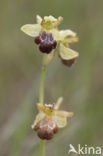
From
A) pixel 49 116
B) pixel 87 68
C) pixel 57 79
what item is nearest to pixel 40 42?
pixel 49 116

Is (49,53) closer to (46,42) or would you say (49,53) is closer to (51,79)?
(46,42)

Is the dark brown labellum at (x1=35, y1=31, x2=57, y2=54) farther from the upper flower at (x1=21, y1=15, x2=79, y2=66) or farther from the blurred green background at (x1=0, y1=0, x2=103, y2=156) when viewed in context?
the blurred green background at (x1=0, y1=0, x2=103, y2=156)

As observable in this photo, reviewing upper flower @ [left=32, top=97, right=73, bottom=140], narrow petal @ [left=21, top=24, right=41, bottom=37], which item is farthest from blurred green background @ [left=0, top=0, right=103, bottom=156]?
narrow petal @ [left=21, top=24, right=41, bottom=37]

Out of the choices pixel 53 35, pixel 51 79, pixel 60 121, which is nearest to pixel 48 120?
pixel 60 121

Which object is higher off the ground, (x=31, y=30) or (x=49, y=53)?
(x=31, y=30)

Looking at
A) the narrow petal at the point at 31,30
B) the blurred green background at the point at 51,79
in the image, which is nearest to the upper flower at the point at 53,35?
the narrow petal at the point at 31,30

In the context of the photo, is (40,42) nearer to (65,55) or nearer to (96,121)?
(65,55)
